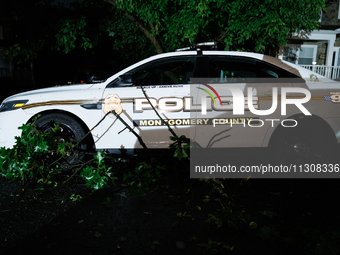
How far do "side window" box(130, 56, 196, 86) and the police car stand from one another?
31 millimetres

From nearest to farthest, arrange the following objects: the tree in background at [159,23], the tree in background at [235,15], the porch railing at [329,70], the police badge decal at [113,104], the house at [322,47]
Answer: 1. the police badge decal at [113,104]
2. the tree in background at [235,15]
3. the tree in background at [159,23]
4. the porch railing at [329,70]
5. the house at [322,47]

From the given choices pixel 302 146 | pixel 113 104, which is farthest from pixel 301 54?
pixel 113 104

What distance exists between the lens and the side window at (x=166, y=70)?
4.66 m

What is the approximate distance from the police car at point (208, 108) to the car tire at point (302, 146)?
1 centimetres

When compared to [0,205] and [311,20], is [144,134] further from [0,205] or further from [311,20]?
[311,20]

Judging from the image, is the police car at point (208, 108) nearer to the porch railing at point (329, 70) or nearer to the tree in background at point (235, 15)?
the tree in background at point (235, 15)

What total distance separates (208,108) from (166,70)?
0.94m

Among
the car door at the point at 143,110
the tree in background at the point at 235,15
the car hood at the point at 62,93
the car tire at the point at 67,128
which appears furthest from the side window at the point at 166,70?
the tree in background at the point at 235,15

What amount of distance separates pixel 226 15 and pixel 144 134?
556cm

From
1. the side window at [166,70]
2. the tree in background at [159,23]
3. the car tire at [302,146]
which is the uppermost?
the tree in background at [159,23]

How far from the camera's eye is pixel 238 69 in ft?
15.4

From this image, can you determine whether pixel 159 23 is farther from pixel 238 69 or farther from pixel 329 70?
pixel 329 70

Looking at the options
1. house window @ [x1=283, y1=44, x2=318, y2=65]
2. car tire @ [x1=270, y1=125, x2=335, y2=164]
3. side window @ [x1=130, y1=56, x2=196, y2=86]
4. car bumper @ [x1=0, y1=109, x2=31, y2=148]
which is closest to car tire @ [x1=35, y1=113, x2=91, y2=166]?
car bumper @ [x1=0, y1=109, x2=31, y2=148]

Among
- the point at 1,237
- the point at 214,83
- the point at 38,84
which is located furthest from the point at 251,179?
the point at 38,84
